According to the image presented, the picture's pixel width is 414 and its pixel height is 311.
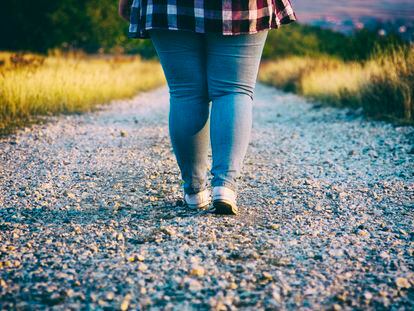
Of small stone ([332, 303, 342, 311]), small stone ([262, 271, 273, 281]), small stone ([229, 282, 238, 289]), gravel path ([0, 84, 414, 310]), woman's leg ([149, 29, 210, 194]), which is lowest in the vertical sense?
gravel path ([0, 84, 414, 310])

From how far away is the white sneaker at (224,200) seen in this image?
2.21m

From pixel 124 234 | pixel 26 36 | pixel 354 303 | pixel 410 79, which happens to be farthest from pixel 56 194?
pixel 26 36

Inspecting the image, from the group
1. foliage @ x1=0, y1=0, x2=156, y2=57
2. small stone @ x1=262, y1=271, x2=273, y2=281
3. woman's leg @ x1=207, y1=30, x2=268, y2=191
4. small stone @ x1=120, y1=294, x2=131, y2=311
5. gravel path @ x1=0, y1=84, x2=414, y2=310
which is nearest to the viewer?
small stone @ x1=120, y1=294, x2=131, y2=311

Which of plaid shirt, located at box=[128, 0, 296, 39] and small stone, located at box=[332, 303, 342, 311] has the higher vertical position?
plaid shirt, located at box=[128, 0, 296, 39]

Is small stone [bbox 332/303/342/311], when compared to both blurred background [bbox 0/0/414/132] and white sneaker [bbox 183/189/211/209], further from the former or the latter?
blurred background [bbox 0/0/414/132]

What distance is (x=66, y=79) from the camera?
7.52m

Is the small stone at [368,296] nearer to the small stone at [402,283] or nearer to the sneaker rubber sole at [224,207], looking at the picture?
the small stone at [402,283]

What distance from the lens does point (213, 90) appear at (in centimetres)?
224

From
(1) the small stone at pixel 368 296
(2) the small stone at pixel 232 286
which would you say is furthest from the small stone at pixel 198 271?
(1) the small stone at pixel 368 296

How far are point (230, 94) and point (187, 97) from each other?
0.68 ft

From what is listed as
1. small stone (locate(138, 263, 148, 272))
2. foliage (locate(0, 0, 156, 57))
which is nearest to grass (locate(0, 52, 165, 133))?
small stone (locate(138, 263, 148, 272))

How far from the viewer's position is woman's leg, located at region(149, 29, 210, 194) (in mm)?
2197

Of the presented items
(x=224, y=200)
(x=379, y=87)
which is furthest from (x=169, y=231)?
(x=379, y=87)

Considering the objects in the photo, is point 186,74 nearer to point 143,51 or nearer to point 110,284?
point 110,284
